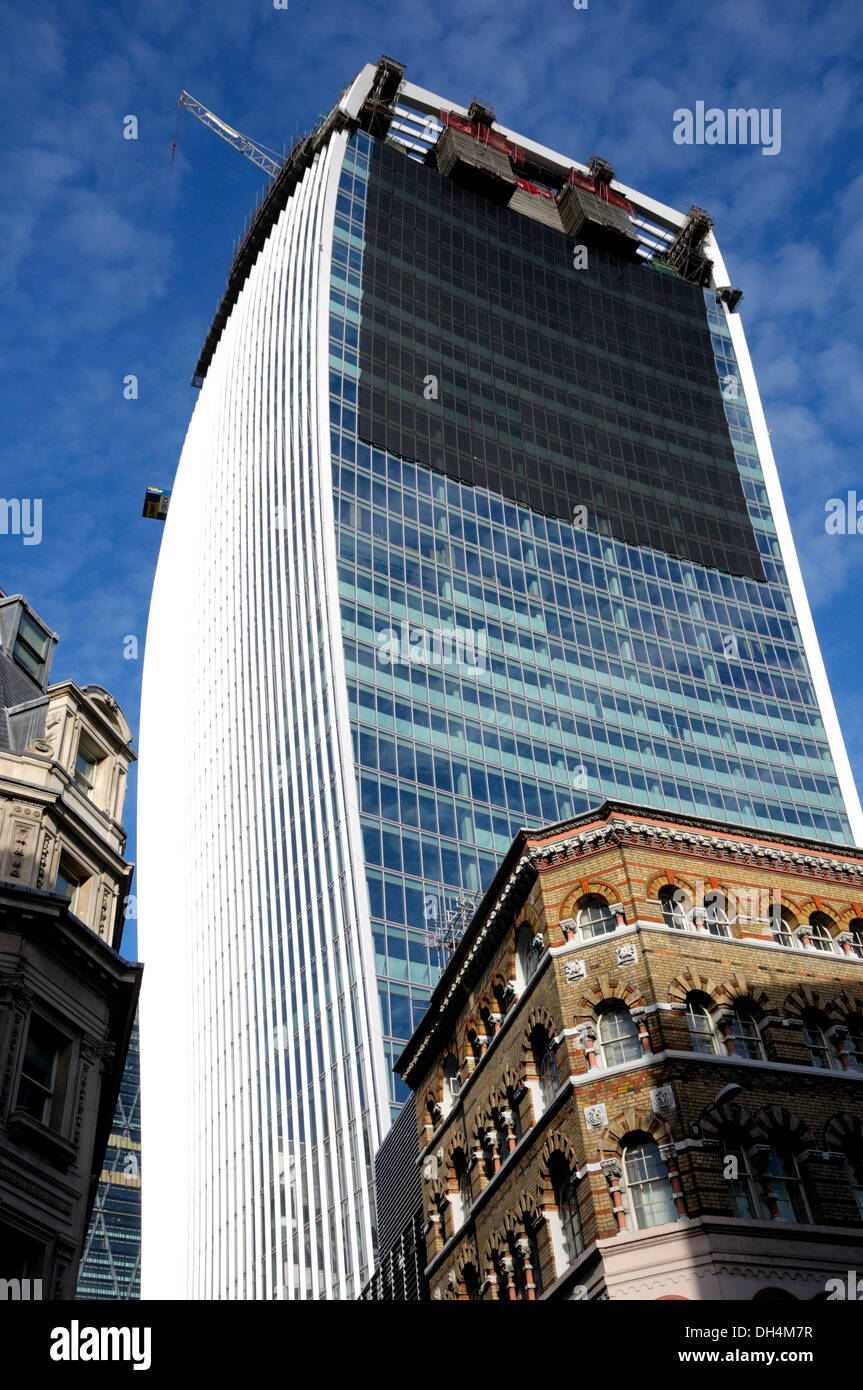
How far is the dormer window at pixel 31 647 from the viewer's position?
43750 millimetres

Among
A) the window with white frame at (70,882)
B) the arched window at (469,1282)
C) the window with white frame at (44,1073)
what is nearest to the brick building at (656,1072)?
the arched window at (469,1282)

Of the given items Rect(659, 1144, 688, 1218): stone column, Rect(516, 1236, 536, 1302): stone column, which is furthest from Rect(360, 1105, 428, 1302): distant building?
Rect(659, 1144, 688, 1218): stone column

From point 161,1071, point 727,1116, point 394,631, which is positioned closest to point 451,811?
point 394,631

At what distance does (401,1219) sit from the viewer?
51188 millimetres

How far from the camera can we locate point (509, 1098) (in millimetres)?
38656

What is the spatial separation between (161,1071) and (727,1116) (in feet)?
352

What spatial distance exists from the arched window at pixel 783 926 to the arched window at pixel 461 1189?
12642mm

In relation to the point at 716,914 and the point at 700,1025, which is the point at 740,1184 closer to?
the point at 700,1025

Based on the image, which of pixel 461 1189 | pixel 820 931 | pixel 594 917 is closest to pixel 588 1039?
pixel 594 917

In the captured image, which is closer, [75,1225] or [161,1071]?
[75,1225]

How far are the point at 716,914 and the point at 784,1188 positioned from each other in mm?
7915

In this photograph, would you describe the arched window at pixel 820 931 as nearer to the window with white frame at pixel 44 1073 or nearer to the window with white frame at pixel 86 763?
the window with white frame at pixel 44 1073
